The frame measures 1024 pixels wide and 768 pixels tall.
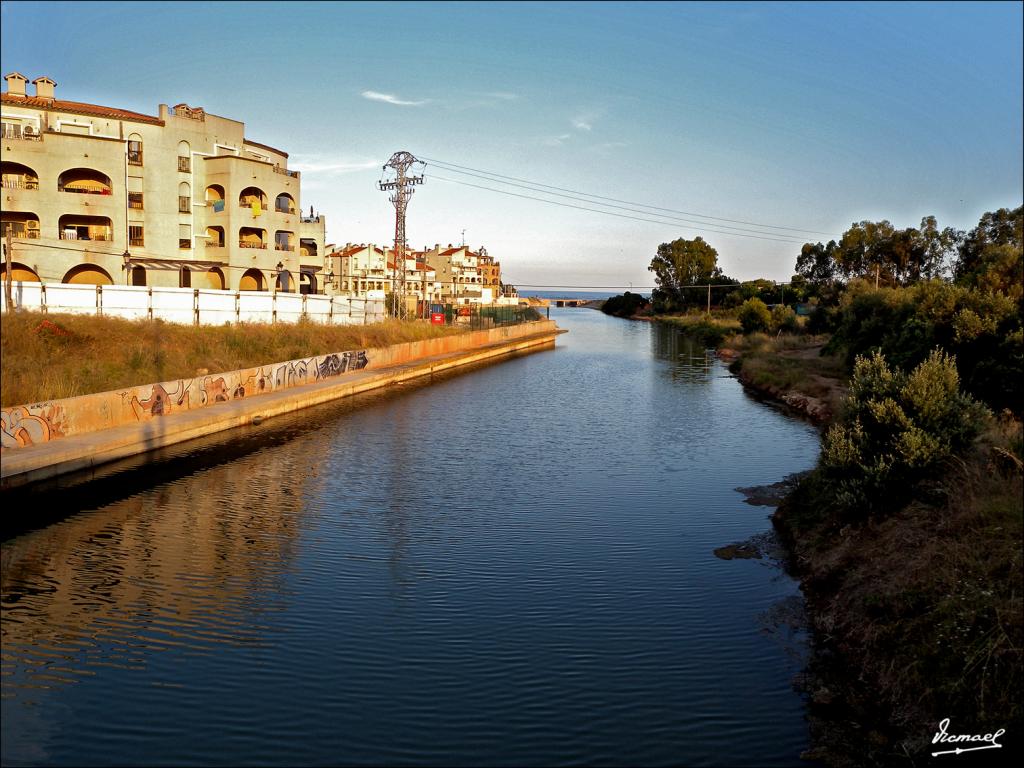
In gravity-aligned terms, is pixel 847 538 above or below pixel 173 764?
above

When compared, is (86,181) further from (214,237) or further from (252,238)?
(252,238)

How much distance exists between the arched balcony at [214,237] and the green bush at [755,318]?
42.1m

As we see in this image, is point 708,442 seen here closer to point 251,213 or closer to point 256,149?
point 251,213

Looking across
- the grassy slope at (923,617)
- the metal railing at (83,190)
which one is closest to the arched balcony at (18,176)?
the metal railing at (83,190)

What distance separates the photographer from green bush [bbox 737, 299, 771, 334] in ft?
229

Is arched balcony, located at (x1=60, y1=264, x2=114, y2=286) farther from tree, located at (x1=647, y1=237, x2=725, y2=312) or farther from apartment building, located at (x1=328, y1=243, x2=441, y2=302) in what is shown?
tree, located at (x1=647, y1=237, x2=725, y2=312)

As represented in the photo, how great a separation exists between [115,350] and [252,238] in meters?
31.0

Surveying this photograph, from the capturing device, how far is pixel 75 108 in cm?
5125

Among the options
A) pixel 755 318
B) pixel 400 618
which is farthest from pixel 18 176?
pixel 755 318

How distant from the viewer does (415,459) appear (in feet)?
72.1

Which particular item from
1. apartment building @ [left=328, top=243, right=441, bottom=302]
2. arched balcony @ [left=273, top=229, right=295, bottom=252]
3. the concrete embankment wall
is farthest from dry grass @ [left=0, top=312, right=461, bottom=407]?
apartment building @ [left=328, top=243, right=441, bottom=302]

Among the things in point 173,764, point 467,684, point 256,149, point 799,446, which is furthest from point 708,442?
point 256,149

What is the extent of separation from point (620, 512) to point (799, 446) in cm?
1030

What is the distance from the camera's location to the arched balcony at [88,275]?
48.4 metres
